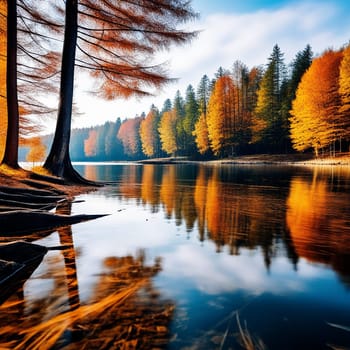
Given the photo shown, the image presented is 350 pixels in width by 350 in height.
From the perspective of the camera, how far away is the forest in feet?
116

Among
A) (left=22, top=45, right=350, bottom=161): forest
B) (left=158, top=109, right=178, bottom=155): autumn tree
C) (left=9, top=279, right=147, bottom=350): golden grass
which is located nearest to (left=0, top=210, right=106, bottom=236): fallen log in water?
(left=9, top=279, right=147, bottom=350): golden grass

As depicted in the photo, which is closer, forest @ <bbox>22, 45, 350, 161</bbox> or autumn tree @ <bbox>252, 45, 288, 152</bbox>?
forest @ <bbox>22, 45, 350, 161</bbox>

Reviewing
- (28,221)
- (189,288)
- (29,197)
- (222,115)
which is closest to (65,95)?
(29,197)

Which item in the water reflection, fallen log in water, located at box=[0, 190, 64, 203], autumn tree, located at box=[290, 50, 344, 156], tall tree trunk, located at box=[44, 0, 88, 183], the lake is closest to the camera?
the lake

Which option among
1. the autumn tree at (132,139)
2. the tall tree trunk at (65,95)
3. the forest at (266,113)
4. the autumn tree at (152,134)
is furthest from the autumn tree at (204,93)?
the tall tree trunk at (65,95)

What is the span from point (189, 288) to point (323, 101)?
127ft

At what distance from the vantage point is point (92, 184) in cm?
1291

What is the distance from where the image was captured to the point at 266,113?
4697 centimetres

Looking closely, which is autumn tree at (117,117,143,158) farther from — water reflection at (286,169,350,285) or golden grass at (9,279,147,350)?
golden grass at (9,279,147,350)

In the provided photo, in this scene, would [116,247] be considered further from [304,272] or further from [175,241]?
[304,272]

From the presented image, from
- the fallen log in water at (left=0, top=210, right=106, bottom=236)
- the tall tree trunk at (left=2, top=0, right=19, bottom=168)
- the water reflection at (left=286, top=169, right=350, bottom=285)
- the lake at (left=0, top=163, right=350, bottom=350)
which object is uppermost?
the tall tree trunk at (left=2, top=0, right=19, bottom=168)

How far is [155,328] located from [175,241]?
2.49 metres

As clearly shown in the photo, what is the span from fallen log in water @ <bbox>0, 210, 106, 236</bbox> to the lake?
0.33 m

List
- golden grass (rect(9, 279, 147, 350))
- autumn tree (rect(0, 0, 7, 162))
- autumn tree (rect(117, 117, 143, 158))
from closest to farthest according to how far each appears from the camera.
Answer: golden grass (rect(9, 279, 147, 350)) → autumn tree (rect(0, 0, 7, 162)) → autumn tree (rect(117, 117, 143, 158))
